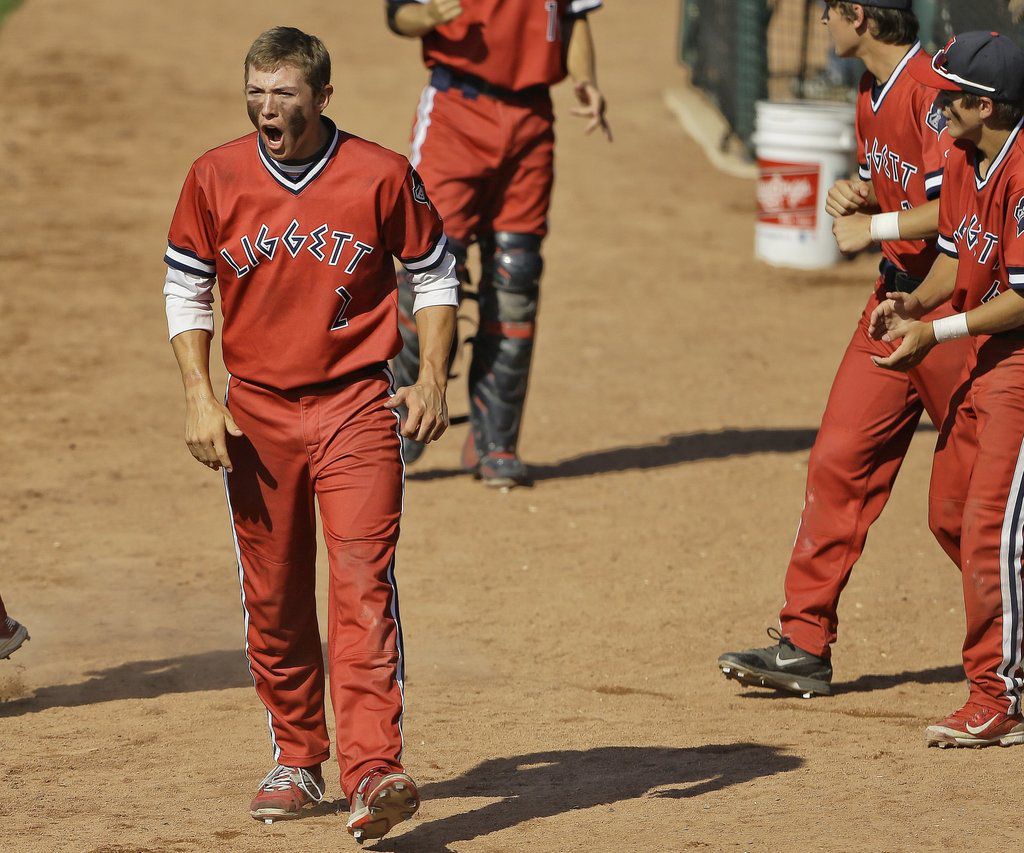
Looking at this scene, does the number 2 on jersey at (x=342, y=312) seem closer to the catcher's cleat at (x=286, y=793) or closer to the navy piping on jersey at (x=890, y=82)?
the catcher's cleat at (x=286, y=793)

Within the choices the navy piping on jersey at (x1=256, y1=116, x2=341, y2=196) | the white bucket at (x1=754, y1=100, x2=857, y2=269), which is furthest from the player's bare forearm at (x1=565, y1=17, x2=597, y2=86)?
the white bucket at (x1=754, y1=100, x2=857, y2=269)

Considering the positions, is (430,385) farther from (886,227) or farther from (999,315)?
(886,227)

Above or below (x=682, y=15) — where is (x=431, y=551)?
below

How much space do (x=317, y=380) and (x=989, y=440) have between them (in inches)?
79.2

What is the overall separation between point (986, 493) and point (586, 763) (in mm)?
1429

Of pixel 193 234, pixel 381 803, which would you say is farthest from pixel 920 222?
pixel 381 803

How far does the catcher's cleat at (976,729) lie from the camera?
511cm

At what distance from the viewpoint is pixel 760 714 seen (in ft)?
18.5

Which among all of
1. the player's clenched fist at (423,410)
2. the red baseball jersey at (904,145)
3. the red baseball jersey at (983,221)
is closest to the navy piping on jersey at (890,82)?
the red baseball jersey at (904,145)

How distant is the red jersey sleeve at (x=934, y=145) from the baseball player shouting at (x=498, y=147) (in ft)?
8.81

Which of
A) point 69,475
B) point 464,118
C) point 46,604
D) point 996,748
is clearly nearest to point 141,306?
point 69,475

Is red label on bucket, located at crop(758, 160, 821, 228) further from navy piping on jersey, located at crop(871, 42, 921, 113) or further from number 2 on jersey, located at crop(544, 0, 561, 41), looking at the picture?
navy piping on jersey, located at crop(871, 42, 921, 113)

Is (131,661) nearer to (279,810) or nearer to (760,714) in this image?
(279,810)

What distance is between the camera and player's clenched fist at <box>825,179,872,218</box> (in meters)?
5.75
